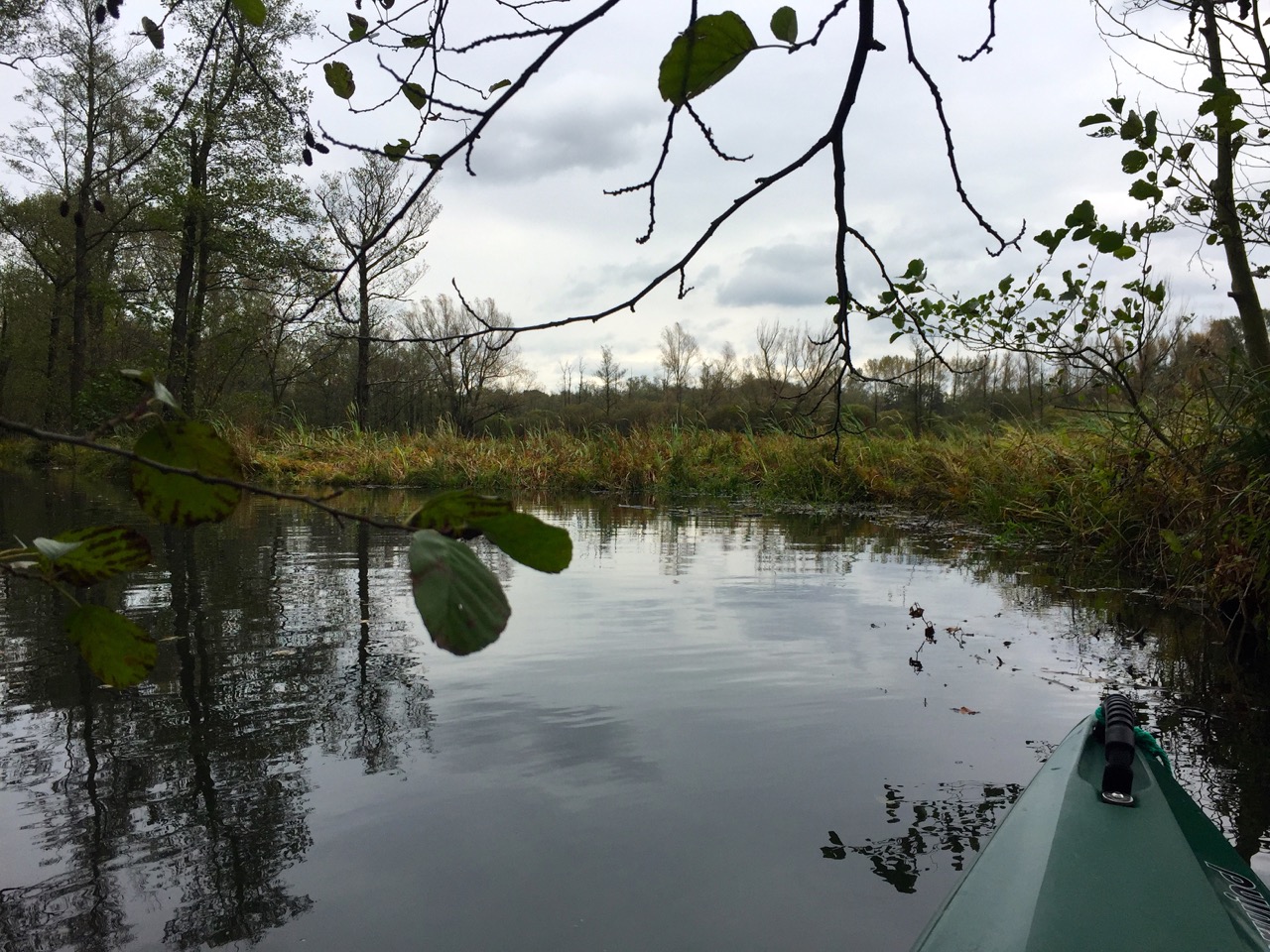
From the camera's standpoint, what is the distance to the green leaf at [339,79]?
1025 mm

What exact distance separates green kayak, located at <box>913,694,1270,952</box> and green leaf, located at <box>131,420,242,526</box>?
1.29m

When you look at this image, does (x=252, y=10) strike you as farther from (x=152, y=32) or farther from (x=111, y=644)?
(x=111, y=644)

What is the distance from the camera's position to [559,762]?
95.2 inches

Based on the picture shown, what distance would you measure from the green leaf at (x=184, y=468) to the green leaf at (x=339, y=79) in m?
0.68

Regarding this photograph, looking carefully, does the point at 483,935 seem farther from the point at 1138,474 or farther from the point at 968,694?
the point at 1138,474

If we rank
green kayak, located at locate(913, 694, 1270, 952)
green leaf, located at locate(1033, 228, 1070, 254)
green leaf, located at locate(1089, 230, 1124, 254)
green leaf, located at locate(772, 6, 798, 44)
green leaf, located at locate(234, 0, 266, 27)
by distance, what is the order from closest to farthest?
green leaf, located at locate(234, 0, 266, 27) → green leaf, located at locate(772, 6, 798, 44) → green kayak, located at locate(913, 694, 1270, 952) → green leaf, located at locate(1089, 230, 1124, 254) → green leaf, located at locate(1033, 228, 1070, 254)

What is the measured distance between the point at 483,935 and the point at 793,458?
10.4 meters

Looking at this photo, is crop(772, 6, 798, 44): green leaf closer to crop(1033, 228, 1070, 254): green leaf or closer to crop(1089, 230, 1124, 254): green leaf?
crop(1089, 230, 1124, 254): green leaf

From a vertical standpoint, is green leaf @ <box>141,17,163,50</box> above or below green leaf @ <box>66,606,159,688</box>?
above

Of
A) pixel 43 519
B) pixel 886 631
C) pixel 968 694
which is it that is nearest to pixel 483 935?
pixel 968 694

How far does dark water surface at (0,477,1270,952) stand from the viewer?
5.55 feet

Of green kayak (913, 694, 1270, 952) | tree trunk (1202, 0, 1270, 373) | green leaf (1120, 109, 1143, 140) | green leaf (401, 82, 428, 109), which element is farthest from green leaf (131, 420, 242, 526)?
tree trunk (1202, 0, 1270, 373)

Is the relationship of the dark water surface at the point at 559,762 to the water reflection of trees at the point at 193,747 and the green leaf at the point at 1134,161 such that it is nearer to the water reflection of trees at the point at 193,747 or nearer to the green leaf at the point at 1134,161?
the water reflection of trees at the point at 193,747

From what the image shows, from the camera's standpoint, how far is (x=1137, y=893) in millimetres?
1386
